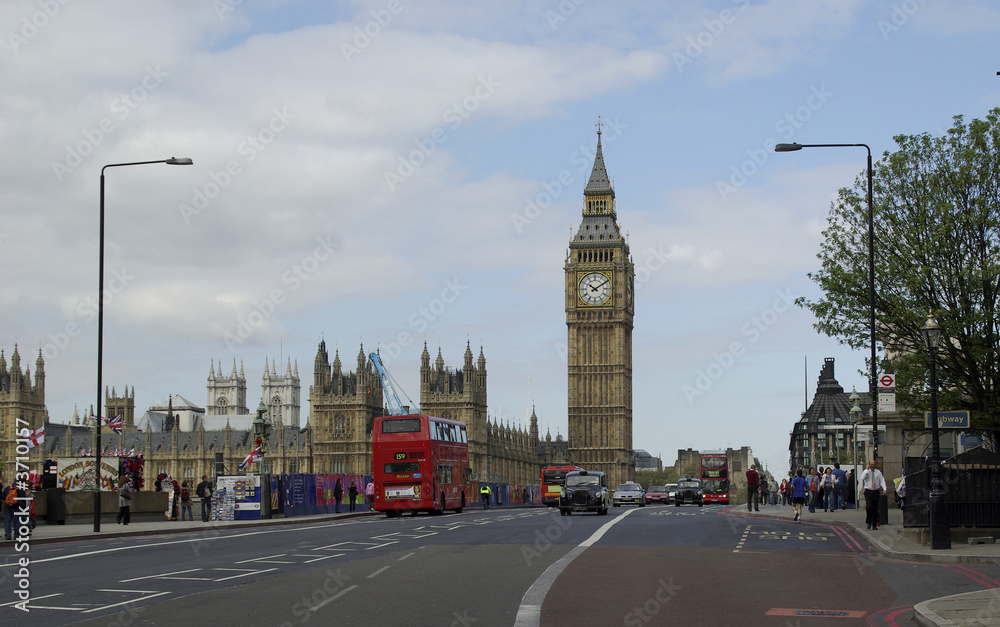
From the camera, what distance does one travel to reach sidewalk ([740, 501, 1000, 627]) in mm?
11664

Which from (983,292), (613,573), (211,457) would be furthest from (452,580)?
(211,457)

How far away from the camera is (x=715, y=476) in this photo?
80.7 m

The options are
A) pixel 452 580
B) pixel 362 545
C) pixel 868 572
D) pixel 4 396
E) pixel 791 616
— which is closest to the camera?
pixel 791 616

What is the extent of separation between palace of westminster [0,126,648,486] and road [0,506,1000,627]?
110m

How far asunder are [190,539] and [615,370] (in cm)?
13024

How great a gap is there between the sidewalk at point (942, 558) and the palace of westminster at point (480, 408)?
10146 cm

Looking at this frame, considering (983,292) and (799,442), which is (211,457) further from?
(983,292)

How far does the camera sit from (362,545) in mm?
23203

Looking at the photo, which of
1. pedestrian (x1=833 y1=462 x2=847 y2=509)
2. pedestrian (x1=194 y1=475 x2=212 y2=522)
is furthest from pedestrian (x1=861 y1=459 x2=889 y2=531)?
pedestrian (x1=194 y1=475 x2=212 y2=522)

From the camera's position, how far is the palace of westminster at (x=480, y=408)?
134 m

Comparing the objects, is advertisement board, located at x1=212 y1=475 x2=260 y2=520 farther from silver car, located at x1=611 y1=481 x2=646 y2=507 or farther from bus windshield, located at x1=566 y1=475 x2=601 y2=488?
silver car, located at x1=611 y1=481 x2=646 y2=507

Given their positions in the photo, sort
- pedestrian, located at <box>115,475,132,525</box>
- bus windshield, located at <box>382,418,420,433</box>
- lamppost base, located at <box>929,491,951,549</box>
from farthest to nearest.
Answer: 1. bus windshield, located at <box>382,418,420,433</box>
2. pedestrian, located at <box>115,475,132,525</box>
3. lamppost base, located at <box>929,491,951,549</box>

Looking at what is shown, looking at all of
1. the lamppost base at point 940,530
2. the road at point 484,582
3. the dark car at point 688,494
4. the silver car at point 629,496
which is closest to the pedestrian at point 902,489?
the road at point 484,582

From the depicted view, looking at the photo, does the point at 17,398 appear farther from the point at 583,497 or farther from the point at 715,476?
the point at 583,497
